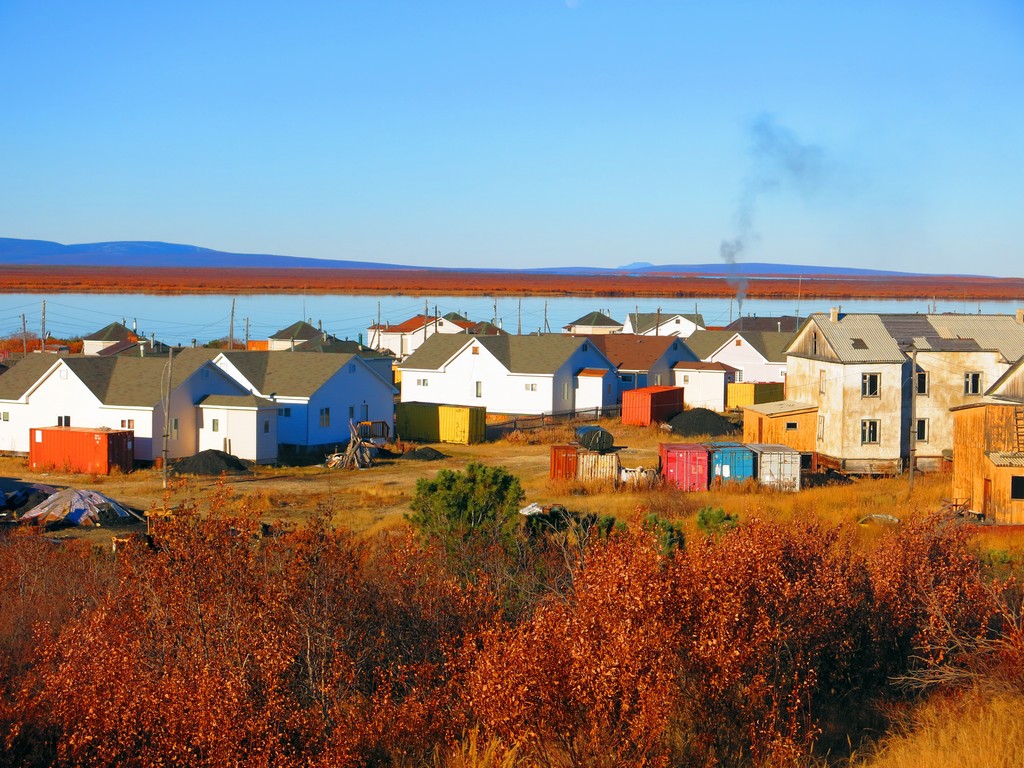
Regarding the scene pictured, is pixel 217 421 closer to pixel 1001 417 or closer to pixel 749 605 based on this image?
pixel 1001 417

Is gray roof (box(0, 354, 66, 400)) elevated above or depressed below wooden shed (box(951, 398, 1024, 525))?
above

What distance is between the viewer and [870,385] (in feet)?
131

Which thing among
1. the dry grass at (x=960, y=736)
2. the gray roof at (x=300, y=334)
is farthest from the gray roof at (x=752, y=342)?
the dry grass at (x=960, y=736)

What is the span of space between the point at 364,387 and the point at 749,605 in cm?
3941

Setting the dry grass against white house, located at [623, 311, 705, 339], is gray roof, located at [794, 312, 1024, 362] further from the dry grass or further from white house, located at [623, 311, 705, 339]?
white house, located at [623, 311, 705, 339]

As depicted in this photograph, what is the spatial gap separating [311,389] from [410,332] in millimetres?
43155

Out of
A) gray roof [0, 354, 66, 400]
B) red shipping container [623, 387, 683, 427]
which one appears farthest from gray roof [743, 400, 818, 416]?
gray roof [0, 354, 66, 400]

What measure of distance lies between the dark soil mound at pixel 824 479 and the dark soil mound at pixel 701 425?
39.6ft

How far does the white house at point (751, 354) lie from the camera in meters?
69.6

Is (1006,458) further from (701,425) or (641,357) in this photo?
(641,357)

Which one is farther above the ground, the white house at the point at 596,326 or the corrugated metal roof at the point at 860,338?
the white house at the point at 596,326

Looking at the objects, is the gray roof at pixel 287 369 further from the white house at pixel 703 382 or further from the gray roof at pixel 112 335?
the gray roof at pixel 112 335

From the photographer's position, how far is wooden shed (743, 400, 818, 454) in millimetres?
42312

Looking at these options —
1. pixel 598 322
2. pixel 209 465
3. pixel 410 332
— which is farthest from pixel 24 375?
pixel 598 322
